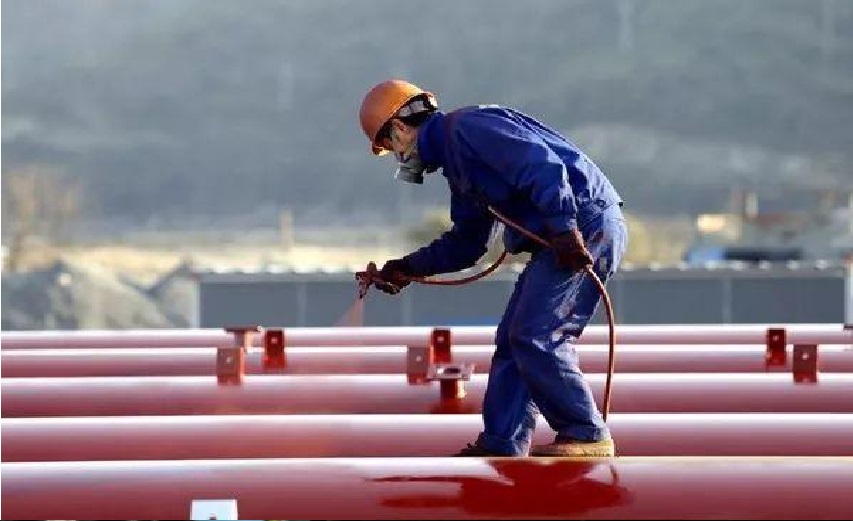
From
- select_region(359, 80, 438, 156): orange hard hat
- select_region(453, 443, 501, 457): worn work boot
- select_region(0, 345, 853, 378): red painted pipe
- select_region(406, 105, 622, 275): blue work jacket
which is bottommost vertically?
select_region(453, 443, 501, 457): worn work boot

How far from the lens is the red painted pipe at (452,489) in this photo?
3.02m

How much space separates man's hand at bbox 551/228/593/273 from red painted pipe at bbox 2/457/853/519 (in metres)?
0.50

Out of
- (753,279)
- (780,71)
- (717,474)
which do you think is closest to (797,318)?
(753,279)

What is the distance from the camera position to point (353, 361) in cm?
534

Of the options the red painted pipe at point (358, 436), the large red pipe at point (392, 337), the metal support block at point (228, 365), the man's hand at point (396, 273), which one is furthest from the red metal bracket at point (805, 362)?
the metal support block at point (228, 365)

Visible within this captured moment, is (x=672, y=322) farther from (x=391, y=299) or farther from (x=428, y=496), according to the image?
(x=428, y=496)

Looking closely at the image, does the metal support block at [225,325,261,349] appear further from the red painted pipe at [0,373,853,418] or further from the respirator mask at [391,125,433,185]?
the respirator mask at [391,125,433,185]

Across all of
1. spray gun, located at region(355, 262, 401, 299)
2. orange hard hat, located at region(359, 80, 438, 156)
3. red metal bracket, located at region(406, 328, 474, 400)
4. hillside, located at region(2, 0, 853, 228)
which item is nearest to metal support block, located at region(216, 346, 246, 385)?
red metal bracket, located at region(406, 328, 474, 400)

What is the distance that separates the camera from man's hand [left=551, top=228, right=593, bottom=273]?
3293 millimetres

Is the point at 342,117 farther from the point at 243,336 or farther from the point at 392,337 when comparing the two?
the point at 243,336

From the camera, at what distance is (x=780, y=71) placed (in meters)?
43.1

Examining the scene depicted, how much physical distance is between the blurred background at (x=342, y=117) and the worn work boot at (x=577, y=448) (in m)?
27.9

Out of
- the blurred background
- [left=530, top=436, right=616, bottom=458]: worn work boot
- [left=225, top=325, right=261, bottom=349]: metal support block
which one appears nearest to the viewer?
[left=530, top=436, right=616, bottom=458]: worn work boot

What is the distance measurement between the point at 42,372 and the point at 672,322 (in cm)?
740
